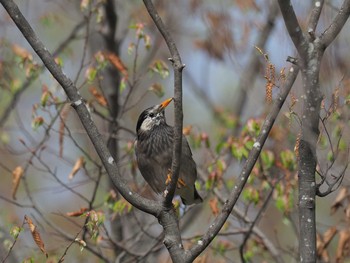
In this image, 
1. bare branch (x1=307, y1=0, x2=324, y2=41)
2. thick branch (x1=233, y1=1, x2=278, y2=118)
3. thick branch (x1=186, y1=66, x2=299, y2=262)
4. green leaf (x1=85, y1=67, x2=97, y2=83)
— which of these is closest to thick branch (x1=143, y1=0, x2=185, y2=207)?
thick branch (x1=186, y1=66, x2=299, y2=262)

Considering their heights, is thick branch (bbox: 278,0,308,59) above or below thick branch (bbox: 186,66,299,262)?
above

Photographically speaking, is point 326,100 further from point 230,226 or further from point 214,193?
point 230,226

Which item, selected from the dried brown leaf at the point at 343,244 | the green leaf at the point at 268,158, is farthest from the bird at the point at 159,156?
the dried brown leaf at the point at 343,244

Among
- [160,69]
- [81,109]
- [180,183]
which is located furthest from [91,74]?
[81,109]

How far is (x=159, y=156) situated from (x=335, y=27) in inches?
123

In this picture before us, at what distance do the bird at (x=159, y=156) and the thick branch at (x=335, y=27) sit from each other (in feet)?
9.12

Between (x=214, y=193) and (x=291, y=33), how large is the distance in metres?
3.45

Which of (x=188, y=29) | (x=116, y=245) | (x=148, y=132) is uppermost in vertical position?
(x=188, y=29)

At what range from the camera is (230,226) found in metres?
7.90

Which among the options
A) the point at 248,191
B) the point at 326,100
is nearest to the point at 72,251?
the point at 248,191

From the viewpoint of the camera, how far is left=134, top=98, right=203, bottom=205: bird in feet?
23.3

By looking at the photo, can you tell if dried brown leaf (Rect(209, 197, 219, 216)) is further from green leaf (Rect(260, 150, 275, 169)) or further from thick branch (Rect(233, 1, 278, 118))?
thick branch (Rect(233, 1, 278, 118))

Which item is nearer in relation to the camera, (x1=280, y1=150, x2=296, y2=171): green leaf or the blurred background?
the blurred background

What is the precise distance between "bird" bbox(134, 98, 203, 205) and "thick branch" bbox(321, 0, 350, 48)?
2.78m
